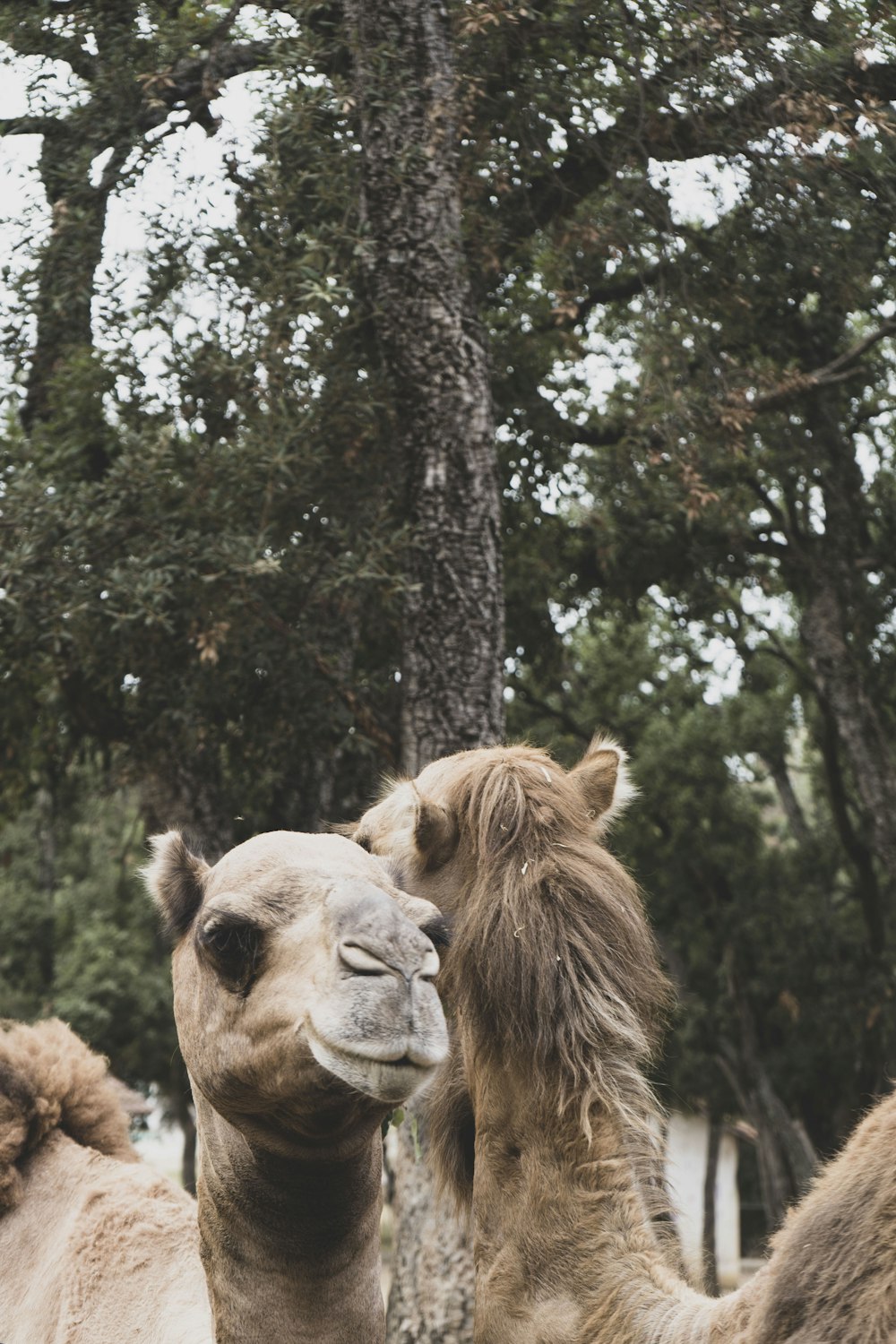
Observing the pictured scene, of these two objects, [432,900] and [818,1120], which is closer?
[432,900]

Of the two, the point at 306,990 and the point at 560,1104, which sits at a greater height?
the point at 306,990

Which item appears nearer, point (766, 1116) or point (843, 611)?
point (843, 611)

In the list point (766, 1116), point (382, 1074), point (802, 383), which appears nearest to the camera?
point (382, 1074)

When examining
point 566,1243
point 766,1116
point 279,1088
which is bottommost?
point 766,1116

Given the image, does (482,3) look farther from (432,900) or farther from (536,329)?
(432,900)

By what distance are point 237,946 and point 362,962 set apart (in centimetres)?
35

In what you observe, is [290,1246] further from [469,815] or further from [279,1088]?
[469,815]

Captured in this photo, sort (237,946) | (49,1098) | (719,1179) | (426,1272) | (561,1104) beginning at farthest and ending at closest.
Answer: (719,1179), (426,1272), (49,1098), (561,1104), (237,946)

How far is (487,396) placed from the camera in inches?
265

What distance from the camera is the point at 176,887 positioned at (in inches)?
110

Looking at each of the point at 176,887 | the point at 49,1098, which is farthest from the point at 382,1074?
the point at 49,1098

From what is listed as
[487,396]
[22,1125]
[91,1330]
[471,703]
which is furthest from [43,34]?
[91,1330]

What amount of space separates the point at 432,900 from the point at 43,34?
6.82 m

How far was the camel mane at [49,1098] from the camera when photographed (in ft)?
12.0
